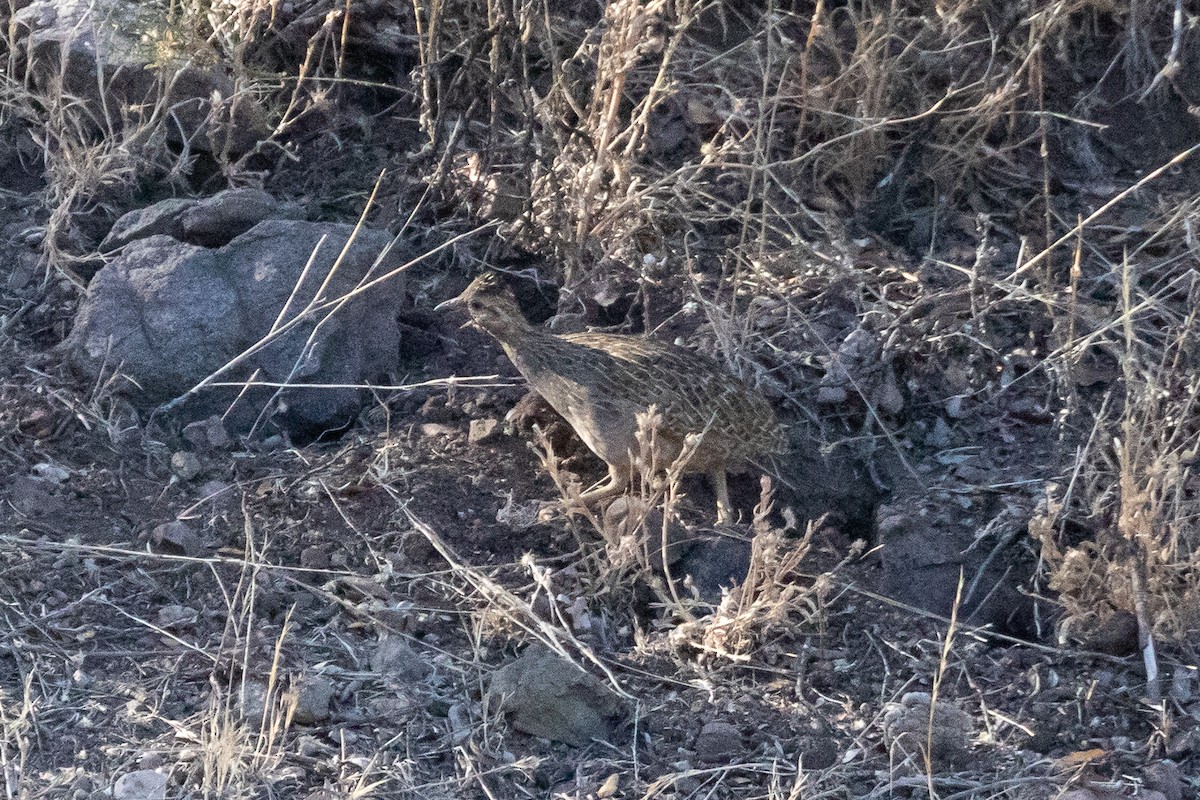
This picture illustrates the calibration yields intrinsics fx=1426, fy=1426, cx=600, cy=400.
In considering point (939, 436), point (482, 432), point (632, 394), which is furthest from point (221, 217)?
point (939, 436)

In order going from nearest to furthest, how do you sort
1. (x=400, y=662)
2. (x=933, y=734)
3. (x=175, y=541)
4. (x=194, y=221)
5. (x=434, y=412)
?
(x=933, y=734) < (x=400, y=662) < (x=175, y=541) < (x=434, y=412) < (x=194, y=221)

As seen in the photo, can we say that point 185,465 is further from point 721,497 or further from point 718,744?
point 718,744

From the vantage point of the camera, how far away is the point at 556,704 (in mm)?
3930

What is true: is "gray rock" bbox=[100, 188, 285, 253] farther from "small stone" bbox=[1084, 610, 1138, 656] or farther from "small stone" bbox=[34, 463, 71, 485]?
"small stone" bbox=[1084, 610, 1138, 656]

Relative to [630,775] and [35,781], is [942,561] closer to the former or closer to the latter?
[630,775]

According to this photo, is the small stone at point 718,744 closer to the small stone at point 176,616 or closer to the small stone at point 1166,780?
the small stone at point 1166,780

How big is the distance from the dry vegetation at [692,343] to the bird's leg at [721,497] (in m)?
0.24

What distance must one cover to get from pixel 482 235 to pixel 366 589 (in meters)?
2.18

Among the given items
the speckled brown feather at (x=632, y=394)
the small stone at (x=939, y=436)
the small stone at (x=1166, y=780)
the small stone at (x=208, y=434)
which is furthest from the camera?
the small stone at (x=939, y=436)

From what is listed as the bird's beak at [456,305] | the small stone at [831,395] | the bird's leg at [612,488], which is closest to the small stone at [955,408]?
the small stone at [831,395]

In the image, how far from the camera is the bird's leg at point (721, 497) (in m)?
4.98

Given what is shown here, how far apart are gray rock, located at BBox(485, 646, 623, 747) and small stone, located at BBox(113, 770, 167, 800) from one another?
0.88 m

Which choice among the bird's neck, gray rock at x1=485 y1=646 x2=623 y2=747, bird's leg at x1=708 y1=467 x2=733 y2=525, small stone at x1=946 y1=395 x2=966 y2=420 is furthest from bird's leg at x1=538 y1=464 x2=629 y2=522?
small stone at x1=946 y1=395 x2=966 y2=420

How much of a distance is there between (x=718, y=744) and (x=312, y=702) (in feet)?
3.69
